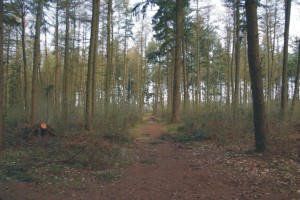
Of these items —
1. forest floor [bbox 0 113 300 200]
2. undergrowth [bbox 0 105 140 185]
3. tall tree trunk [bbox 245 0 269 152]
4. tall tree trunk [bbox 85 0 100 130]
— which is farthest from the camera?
tall tree trunk [bbox 85 0 100 130]

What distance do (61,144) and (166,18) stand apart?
11.8 metres

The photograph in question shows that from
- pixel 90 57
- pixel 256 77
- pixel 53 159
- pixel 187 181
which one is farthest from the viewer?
pixel 90 57

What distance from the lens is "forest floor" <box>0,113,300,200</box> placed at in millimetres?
5230

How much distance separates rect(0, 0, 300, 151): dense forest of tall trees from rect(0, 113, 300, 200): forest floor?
1305 mm

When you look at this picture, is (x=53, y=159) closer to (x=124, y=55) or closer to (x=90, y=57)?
(x=90, y=57)

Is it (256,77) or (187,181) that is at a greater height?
(256,77)

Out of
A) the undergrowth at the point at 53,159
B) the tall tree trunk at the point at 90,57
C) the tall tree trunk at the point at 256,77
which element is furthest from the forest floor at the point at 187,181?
the tall tree trunk at the point at 90,57

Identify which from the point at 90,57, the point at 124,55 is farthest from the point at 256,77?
the point at 124,55

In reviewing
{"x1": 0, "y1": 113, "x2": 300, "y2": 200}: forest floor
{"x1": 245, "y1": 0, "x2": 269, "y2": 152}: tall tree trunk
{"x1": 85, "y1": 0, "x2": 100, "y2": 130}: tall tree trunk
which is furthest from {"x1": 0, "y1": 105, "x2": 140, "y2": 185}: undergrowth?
{"x1": 245, "y1": 0, "x2": 269, "y2": 152}: tall tree trunk

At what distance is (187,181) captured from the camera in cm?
625

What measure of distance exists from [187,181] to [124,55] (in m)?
24.1

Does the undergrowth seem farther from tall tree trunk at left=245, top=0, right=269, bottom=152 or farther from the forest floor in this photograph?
tall tree trunk at left=245, top=0, right=269, bottom=152

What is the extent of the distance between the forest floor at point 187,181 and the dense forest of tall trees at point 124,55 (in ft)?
4.28

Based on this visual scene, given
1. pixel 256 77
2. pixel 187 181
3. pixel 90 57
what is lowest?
pixel 187 181
